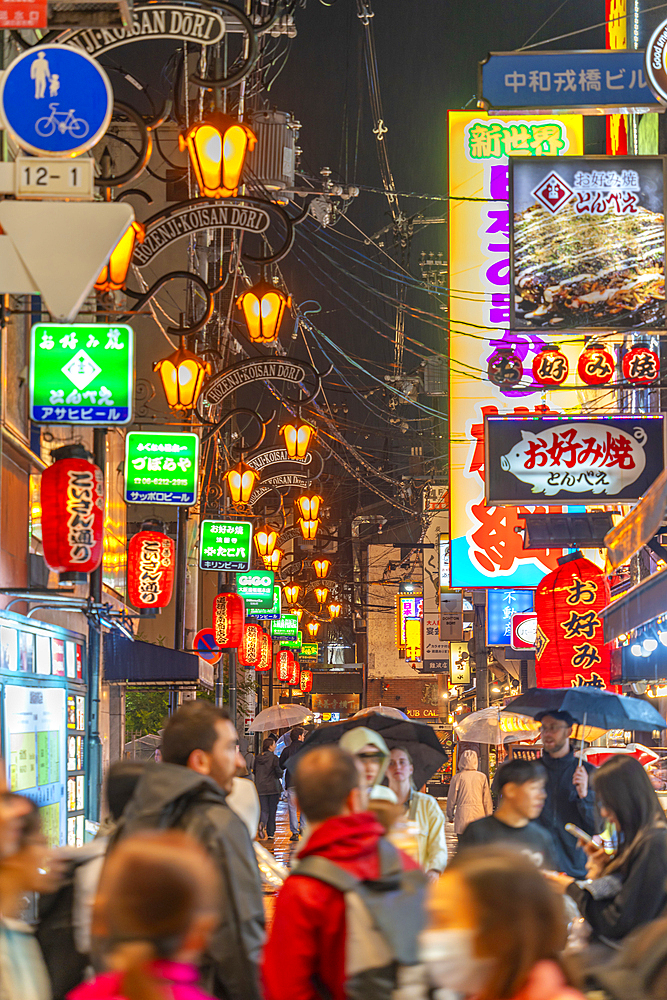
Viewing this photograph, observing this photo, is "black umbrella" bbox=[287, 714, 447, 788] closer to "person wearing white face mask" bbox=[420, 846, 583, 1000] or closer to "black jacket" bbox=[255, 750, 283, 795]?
"person wearing white face mask" bbox=[420, 846, 583, 1000]

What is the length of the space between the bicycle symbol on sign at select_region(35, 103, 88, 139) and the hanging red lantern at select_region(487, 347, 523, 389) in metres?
7.37

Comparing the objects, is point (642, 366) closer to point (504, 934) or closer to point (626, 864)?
point (626, 864)

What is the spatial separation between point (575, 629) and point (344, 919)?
12.5 meters

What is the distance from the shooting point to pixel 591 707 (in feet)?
32.1

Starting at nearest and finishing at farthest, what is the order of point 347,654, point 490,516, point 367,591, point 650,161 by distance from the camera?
point 650,161 → point 490,516 → point 367,591 → point 347,654

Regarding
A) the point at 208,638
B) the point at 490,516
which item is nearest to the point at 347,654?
the point at 208,638

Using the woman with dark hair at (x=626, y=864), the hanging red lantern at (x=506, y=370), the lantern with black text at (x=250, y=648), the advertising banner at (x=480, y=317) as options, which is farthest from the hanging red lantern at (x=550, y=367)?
the lantern with black text at (x=250, y=648)

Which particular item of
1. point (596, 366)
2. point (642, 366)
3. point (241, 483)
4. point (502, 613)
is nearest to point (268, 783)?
point (502, 613)

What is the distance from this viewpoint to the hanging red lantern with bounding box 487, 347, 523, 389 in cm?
1445

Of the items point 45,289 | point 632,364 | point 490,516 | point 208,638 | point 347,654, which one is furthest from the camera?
point 347,654

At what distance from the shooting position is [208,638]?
26391mm

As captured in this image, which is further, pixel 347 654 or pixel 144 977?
pixel 347 654

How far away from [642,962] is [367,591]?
6256cm

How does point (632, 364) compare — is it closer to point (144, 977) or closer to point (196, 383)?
point (196, 383)
